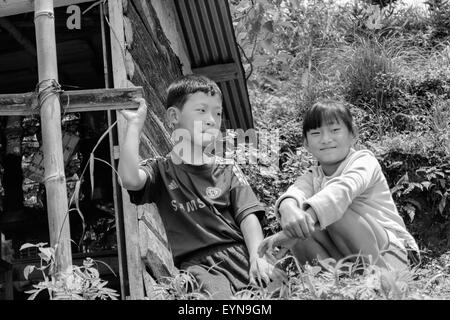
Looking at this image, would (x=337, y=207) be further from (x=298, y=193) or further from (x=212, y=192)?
(x=212, y=192)

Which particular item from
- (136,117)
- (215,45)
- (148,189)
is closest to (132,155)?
(136,117)

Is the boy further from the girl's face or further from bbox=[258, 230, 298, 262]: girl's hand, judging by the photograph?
the girl's face

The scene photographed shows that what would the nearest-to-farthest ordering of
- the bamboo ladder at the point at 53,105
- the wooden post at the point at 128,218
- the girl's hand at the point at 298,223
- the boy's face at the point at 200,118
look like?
the girl's hand at the point at 298,223 < the bamboo ladder at the point at 53,105 < the boy's face at the point at 200,118 < the wooden post at the point at 128,218

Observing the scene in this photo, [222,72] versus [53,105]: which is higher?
[222,72]

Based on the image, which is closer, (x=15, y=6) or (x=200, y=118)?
(x=200, y=118)

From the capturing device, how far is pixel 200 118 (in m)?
3.91

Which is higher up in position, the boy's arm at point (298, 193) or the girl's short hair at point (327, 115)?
the girl's short hair at point (327, 115)

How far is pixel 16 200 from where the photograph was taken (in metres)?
8.09

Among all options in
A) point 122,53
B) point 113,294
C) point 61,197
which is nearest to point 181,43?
point 122,53

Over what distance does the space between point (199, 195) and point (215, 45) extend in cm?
390

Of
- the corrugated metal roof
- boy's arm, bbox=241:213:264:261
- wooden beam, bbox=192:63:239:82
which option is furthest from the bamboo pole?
wooden beam, bbox=192:63:239:82

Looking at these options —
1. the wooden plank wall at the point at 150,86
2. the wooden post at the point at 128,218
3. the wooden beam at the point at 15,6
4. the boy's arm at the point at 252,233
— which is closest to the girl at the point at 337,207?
the boy's arm at the point at 252,233

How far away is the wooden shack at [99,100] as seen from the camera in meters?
4.07

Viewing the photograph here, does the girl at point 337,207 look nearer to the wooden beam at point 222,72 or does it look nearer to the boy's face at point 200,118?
the boy's face at point 200,118
